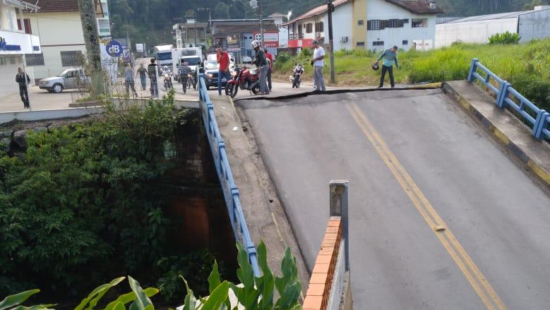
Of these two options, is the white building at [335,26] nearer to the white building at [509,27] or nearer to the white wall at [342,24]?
the white wall at [342,24]

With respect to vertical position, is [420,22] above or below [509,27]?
above

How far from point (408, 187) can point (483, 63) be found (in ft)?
29.5

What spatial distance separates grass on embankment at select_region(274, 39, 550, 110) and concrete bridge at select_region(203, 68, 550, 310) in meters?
1.68

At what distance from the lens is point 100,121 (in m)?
13.1

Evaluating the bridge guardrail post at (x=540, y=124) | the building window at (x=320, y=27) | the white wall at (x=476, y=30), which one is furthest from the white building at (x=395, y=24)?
the bridge guardrail post at (x=540, y=124)

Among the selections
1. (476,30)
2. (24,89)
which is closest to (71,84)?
(24,89)

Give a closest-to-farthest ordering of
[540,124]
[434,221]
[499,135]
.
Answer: [434,221] → [540,124] → [499,135]

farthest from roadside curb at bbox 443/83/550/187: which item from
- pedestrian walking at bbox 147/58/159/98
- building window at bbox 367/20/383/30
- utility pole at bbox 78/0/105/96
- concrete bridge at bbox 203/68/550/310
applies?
building window at bbox 367/20/383/30

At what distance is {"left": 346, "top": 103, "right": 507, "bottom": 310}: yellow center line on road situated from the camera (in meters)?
7.34

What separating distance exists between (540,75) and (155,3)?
97.7 m

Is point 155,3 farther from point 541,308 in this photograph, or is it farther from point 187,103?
point 541,308

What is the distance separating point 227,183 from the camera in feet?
31.0

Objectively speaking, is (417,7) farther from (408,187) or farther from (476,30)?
(408,187)

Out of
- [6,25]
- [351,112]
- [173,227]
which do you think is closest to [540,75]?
[351,112]
